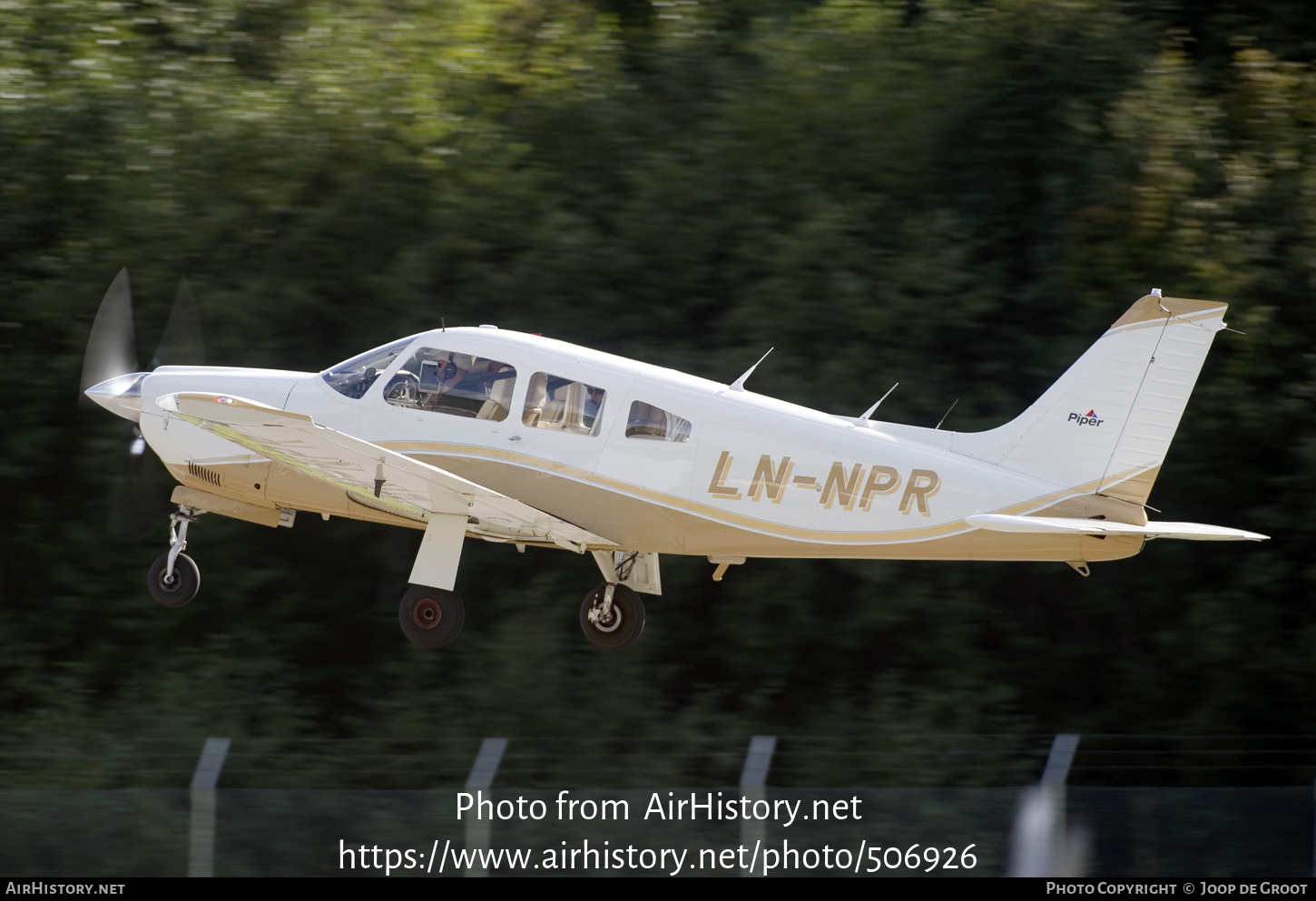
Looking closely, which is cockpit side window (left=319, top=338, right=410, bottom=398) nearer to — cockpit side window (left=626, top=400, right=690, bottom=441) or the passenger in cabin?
the passenger in cabin

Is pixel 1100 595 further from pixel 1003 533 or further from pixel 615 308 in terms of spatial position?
pixel 615 308

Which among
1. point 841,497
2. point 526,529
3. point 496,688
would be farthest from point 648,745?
point 841,497

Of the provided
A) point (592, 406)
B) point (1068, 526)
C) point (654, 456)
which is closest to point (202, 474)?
point (592, 406)

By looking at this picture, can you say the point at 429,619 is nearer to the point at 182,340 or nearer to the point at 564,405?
the point at 564,405

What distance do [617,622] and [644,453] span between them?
1.85 metres

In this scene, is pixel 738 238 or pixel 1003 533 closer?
pixel 1003 533

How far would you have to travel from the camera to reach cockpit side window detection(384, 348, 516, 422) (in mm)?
9609

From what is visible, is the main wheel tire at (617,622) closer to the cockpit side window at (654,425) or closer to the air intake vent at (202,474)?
the cockpit side window at (654,425)

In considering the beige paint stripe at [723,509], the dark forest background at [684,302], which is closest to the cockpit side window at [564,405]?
the beige paint stripe at [723,509]

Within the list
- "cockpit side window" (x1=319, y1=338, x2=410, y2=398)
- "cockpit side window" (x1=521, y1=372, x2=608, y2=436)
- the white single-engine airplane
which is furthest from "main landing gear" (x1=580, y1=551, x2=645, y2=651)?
"cockpit side window" (x1=319, y1=338, x2=410, y2=398)

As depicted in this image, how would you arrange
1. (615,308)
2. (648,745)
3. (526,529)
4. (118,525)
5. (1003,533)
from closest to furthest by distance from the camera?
(1003,533), (526,529), (648,745), (118,525), (615,308)

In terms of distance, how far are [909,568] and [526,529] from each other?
4.58 meters

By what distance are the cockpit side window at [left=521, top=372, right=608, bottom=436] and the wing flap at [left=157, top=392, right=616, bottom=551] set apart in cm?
64

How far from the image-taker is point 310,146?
45.1 ft
